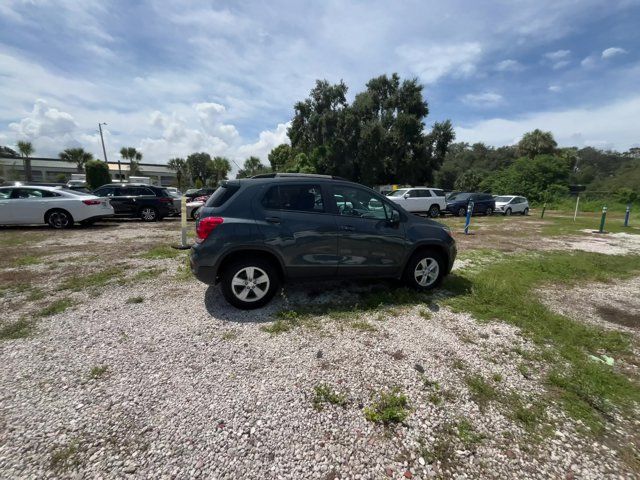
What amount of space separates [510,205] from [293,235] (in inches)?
880

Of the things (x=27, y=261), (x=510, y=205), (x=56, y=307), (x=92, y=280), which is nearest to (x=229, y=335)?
(x=56, y=307)

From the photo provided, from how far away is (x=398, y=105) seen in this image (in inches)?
1222

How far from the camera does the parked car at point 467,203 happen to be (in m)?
18.6

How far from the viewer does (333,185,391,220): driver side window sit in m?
4.25

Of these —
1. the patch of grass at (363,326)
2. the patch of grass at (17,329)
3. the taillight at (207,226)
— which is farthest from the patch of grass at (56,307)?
the patch of grass at (363,326)

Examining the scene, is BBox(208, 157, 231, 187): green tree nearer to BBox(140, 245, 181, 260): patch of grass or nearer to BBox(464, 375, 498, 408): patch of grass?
BBox(140, 245, 181, 260): patch of grass

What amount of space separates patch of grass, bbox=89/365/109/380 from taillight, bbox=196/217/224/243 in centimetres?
164

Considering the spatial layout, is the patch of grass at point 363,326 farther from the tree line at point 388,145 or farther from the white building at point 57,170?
the white building at point 57,170

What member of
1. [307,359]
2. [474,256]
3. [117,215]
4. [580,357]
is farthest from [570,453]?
[117,215]

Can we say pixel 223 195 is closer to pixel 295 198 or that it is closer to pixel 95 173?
pixel 295 198

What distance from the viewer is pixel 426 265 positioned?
477cm

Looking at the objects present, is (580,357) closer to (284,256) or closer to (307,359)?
(307,359)

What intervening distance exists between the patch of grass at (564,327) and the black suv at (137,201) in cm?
1274

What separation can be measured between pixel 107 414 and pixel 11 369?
51.8 inches
